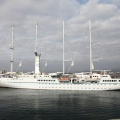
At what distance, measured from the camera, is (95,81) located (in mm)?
89000

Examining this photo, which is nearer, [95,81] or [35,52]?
[95,81]

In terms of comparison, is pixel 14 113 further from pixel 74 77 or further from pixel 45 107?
pixel 74 77

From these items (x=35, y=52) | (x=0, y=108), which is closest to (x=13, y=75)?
(x=35, y=52)

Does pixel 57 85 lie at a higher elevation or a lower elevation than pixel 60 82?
lower

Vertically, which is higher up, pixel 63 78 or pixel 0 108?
pixel 63 78

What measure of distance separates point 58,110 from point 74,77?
48.0m

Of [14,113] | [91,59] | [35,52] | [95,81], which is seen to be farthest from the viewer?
[35,52]

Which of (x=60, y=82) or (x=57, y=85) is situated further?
(x=60, y=82)

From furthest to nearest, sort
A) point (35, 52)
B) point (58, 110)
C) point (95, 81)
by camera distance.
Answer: point (35, 52)
point (95, 81)
point (58, 110)

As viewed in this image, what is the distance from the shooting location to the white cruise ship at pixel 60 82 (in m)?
87.7

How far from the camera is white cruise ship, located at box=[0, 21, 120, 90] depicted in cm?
8769

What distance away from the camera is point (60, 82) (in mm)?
91188

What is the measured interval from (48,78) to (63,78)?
564cm

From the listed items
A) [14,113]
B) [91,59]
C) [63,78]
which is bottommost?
[14,113]
